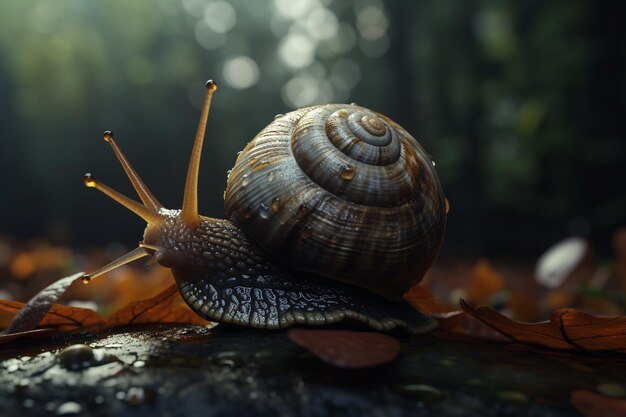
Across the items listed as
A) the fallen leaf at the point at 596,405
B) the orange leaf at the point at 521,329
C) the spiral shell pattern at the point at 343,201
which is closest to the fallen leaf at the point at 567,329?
the orange leaf at the point at 521,329

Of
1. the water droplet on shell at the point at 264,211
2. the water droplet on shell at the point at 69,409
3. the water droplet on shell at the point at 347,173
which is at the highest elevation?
the water droplet on shell at the point at 347,173

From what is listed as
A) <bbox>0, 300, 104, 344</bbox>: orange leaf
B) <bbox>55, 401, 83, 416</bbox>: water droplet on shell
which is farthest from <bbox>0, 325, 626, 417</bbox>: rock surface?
<bbox>0, 300, 104, 344</bbox>: orange leaf

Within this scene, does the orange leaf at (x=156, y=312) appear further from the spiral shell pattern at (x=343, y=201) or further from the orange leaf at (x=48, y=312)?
the spiral shell pattern at (x=343, y=201)

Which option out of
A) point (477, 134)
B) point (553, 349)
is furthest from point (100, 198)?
point (553, 349)

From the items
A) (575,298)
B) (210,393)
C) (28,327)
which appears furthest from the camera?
(575,298)

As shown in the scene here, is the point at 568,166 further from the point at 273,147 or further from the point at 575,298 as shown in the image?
the point at 273,147

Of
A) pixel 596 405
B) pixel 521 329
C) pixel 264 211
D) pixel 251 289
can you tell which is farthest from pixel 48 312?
pixel 596 405
